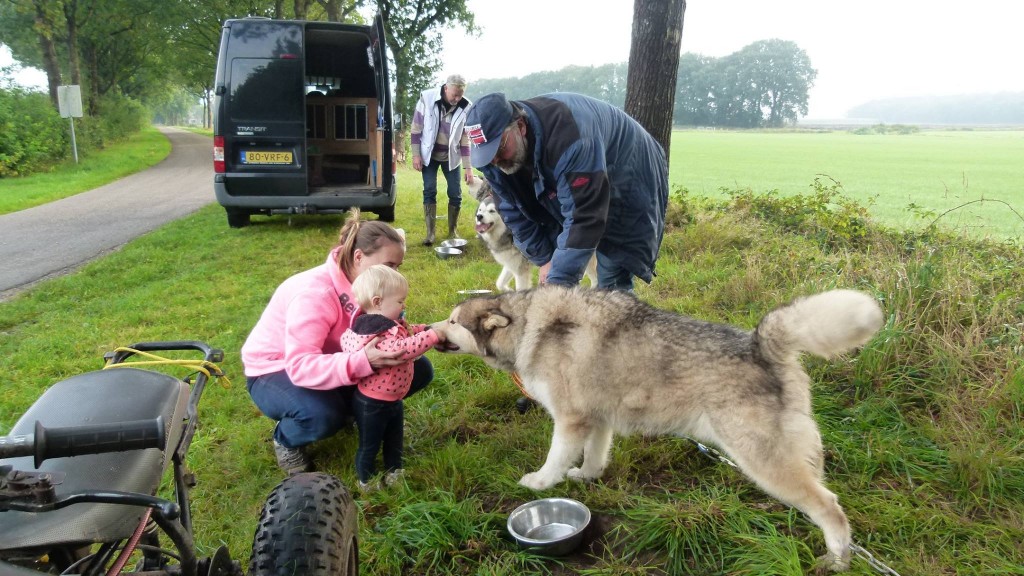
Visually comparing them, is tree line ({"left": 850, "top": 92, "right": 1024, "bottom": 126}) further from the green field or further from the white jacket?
the white jacket

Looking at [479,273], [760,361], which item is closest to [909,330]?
[760,361]

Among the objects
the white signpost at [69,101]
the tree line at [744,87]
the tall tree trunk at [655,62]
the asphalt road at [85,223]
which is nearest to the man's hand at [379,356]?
the tall tree trunk at [655,62]

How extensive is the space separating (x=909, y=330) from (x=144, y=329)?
20.9ft

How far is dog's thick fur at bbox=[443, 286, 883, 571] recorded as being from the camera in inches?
100

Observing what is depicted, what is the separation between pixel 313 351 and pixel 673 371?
1.85m

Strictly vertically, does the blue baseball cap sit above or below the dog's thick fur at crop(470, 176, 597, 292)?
above

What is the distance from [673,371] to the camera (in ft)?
9.34

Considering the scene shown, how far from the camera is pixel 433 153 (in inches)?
347

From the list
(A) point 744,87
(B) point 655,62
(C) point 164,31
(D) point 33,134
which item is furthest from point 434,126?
(A) point 744,87

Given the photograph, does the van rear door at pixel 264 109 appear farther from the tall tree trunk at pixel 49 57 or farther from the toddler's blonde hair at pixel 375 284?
the tall tree trunk at pixel 49 57

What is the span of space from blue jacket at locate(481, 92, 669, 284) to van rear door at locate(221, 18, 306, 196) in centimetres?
629

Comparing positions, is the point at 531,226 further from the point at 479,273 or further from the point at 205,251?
the point at 205,251

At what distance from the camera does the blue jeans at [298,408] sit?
3207 millimetres

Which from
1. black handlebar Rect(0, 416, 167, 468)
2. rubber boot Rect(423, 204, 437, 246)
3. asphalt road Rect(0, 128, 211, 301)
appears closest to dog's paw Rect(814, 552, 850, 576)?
black handlebar Rect(0, 416, 167, 468)
